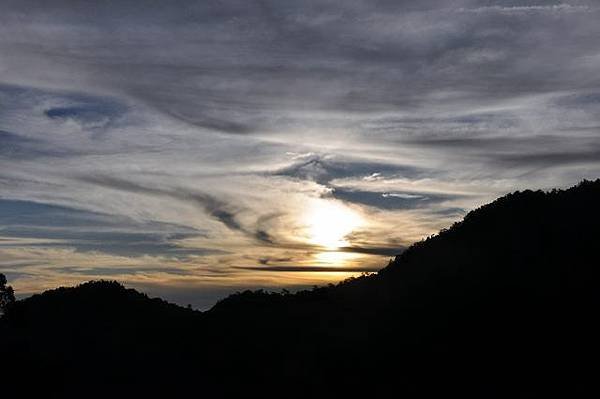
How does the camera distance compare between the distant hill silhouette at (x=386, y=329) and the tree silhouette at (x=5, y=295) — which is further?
the tree silhouette at (x=5, y=295)

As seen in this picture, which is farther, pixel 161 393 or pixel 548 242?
pixel 548 242

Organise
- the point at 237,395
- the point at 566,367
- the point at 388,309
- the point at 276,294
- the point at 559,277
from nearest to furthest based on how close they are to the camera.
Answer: the point at 566,367 → the point at 237,395 → the point at 559,277 → the point at 388,309 → the point at 276,294

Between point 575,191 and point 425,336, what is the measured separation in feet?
71.0

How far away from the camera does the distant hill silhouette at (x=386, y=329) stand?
3897cm

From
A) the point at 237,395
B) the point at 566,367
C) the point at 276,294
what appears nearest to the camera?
the point at 566,367

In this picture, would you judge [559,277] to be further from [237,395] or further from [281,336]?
[237,395]

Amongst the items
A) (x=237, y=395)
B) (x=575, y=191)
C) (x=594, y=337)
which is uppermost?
(x=575, y=191)

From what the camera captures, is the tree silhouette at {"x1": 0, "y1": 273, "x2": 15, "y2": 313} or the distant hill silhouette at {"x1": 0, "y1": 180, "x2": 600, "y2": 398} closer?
the distant hill silhouette at {"x1": 0, "y1": 180, "x2": 600, "y2": 398}

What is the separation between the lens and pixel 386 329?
45.6 metres

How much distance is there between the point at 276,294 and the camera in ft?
176

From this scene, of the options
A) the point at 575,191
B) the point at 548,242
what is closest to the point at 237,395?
the point at 548,242

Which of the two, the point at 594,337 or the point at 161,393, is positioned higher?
the point at 594,337

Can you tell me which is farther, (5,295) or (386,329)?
(5,295)

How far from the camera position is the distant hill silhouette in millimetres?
38969
